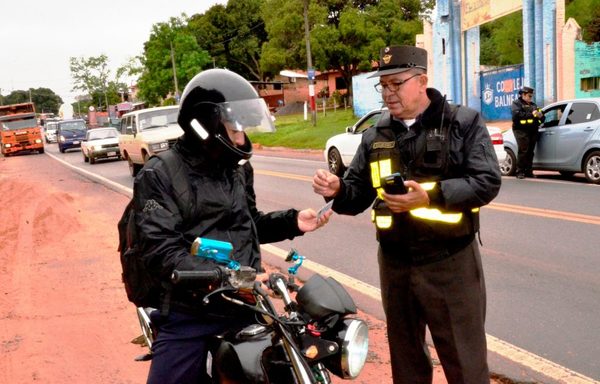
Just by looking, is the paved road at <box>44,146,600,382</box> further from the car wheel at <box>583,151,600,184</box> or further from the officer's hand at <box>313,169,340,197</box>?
the officer's hand at <box>313,169,340,197</box>

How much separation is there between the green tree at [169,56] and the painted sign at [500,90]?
34.8 m

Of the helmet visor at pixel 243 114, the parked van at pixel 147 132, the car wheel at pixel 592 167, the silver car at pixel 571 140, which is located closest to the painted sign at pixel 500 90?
A: the silver car at pixel 571 140

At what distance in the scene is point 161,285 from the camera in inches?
98.7

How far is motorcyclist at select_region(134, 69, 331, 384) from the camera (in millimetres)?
2434

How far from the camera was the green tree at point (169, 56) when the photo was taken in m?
57.9

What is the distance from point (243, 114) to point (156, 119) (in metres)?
15.9

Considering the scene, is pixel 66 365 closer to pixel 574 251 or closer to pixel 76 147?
pixel 574 251

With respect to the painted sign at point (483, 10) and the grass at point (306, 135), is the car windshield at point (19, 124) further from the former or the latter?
the painted sign at point (483, 10)

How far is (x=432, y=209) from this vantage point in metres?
2.89

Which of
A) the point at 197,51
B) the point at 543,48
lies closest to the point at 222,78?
the point at 543,48

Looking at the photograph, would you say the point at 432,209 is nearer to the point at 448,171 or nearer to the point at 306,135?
the point at 448,171

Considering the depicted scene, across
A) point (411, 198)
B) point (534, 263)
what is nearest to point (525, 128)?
point (534, 263)

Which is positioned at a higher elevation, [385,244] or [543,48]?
[543,48]

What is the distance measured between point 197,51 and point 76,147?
21834 mm
